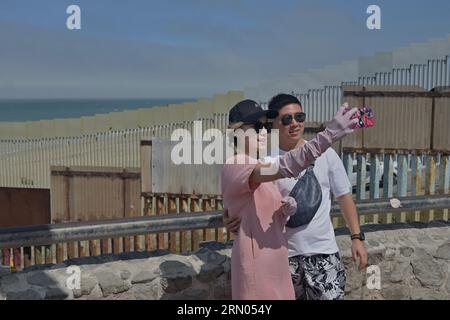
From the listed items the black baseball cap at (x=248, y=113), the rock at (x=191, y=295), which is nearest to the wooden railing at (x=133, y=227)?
the rock at (x=191, y=295)

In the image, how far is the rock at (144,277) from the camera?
3668 millimetres

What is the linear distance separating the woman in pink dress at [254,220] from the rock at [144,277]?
3.22 ft

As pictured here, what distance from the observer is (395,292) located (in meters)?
4.30

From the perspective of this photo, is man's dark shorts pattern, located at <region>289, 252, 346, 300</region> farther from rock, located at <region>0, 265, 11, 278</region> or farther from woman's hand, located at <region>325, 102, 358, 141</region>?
rock, located at <region>0, 265, 11, 278</region>

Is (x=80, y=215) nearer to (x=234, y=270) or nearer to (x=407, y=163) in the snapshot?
(x=407, y=163)

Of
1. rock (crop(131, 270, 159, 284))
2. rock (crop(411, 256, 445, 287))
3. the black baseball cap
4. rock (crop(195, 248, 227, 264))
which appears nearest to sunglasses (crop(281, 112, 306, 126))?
the black baseball cap

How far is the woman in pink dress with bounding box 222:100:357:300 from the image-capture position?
2.73 metres

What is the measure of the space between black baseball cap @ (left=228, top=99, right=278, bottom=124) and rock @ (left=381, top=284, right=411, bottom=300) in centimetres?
211

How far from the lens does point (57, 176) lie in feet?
51.0

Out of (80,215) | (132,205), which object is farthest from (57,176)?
(132,205)

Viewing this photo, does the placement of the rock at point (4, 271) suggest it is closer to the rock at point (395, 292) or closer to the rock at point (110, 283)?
the rock at point (110, 283)

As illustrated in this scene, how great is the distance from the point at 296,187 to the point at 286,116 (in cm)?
39

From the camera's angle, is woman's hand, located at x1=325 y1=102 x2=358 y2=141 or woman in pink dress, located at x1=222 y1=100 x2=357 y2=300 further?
woman in pink dress, located at x1=222 y1=100 x2=357 y2=300

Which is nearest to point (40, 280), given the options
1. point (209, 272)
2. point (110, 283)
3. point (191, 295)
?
point (110, 283)
